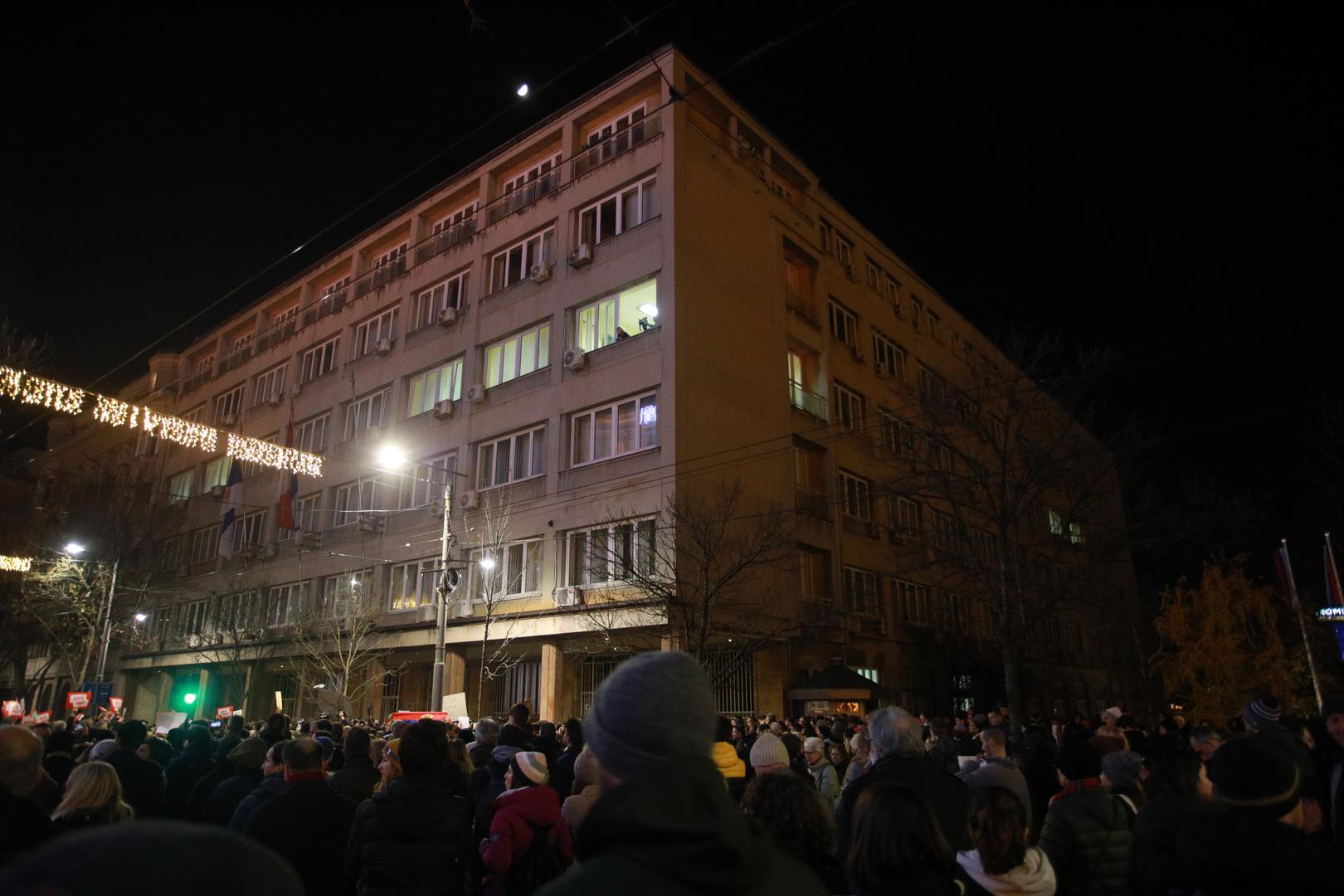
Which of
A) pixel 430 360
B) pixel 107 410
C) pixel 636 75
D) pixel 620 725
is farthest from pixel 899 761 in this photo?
pixel 430 360

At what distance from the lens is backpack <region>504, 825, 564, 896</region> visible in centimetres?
540

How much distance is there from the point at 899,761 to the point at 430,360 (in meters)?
30.2

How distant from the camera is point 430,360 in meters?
32.6

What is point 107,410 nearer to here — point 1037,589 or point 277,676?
point 1037,589

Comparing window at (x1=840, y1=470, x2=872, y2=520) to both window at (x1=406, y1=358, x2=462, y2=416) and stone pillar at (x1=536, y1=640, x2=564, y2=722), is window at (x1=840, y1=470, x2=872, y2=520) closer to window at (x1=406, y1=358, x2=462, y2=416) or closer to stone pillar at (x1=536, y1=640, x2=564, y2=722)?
stone pillar at (x1=536, y1=640, x2=564, y2=722)

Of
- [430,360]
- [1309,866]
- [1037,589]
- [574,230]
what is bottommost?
[1309,866]

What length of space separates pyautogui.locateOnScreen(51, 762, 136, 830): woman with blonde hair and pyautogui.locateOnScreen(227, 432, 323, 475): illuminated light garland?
14.4 meters

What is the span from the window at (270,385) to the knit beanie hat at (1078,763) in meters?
41.9

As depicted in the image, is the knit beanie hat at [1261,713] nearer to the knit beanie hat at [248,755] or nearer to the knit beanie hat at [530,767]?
the knit beanie hat at [530,767]

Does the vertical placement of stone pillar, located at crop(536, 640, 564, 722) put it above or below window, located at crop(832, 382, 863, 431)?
below

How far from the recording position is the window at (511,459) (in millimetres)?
A: 27500

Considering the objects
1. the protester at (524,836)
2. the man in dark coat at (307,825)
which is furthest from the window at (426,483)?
the man in dark coat at (307,825)

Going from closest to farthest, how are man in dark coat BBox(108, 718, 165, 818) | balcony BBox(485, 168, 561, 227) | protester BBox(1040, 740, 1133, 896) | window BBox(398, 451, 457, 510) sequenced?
protester BBox(1040, 740, 1133, 896)
man in dark coat BBox(108, 718, 165, 818)
window BBox(398, 451, 457, 510)
balcony BBox(485, 168, 561, 227)

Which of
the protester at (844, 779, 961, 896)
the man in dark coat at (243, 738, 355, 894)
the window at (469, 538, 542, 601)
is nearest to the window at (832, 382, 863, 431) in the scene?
the window at (469, 538, 542, 601)
